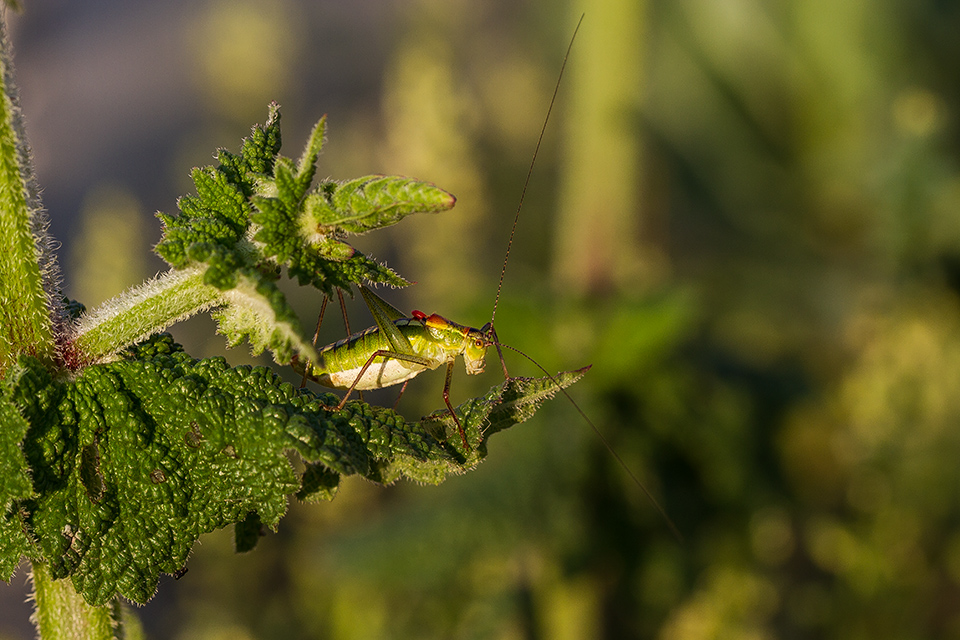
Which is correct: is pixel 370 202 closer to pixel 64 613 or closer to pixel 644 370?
pixel 64 613

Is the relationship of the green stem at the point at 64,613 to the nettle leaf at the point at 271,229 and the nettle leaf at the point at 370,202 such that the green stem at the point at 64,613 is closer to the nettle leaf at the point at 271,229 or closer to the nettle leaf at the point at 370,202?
the nettle leaf at the point at 271,229

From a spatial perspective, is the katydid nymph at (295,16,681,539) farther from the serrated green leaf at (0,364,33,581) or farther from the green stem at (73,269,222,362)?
the serrated green leaf at (0,364,33,581)

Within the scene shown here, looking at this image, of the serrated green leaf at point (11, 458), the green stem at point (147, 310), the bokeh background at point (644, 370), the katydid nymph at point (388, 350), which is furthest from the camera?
the bokeh background at point (644, 370)

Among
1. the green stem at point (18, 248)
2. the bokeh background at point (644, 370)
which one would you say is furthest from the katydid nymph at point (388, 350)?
the bokeh background at point (644, 370)

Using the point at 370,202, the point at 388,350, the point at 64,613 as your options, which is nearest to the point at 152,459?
the point at 64,613

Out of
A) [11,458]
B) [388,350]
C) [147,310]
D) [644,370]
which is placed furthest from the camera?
[644,370]
